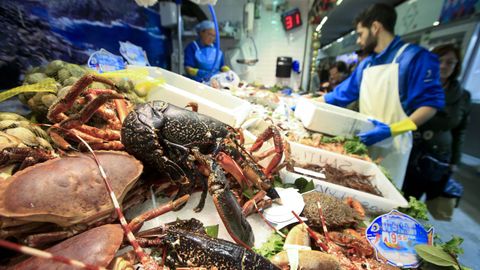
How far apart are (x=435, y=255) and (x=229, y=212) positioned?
3.30ft

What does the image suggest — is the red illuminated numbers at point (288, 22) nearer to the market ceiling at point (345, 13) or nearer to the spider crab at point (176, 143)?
the market ceiling at point (345, 13)

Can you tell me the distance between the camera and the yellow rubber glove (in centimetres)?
235

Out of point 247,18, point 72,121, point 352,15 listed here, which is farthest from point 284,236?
point 352,15

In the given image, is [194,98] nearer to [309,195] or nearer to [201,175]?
[201,175]

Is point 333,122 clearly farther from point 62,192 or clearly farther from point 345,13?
point 345,13

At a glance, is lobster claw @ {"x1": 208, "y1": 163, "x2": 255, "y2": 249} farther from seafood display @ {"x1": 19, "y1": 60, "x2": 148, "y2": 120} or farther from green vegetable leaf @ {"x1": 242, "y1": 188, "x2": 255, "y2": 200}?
seafood display @ {"x1": 19, "y1": 60, "x2": 148, "y2": 120}

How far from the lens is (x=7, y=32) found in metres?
1.50

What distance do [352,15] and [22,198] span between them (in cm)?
822

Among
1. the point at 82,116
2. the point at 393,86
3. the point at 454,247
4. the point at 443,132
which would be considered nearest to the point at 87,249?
the point at 82,116

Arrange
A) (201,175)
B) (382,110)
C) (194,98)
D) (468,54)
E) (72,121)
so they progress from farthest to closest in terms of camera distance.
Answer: (468,54), (382,110), (194,98), (201,175), (72,121)

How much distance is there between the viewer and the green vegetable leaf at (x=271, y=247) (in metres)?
1.01

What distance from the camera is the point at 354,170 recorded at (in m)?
2.06

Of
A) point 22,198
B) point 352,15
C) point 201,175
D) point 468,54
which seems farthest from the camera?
point 352,15

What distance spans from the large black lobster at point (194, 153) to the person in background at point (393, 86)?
1876 mm
